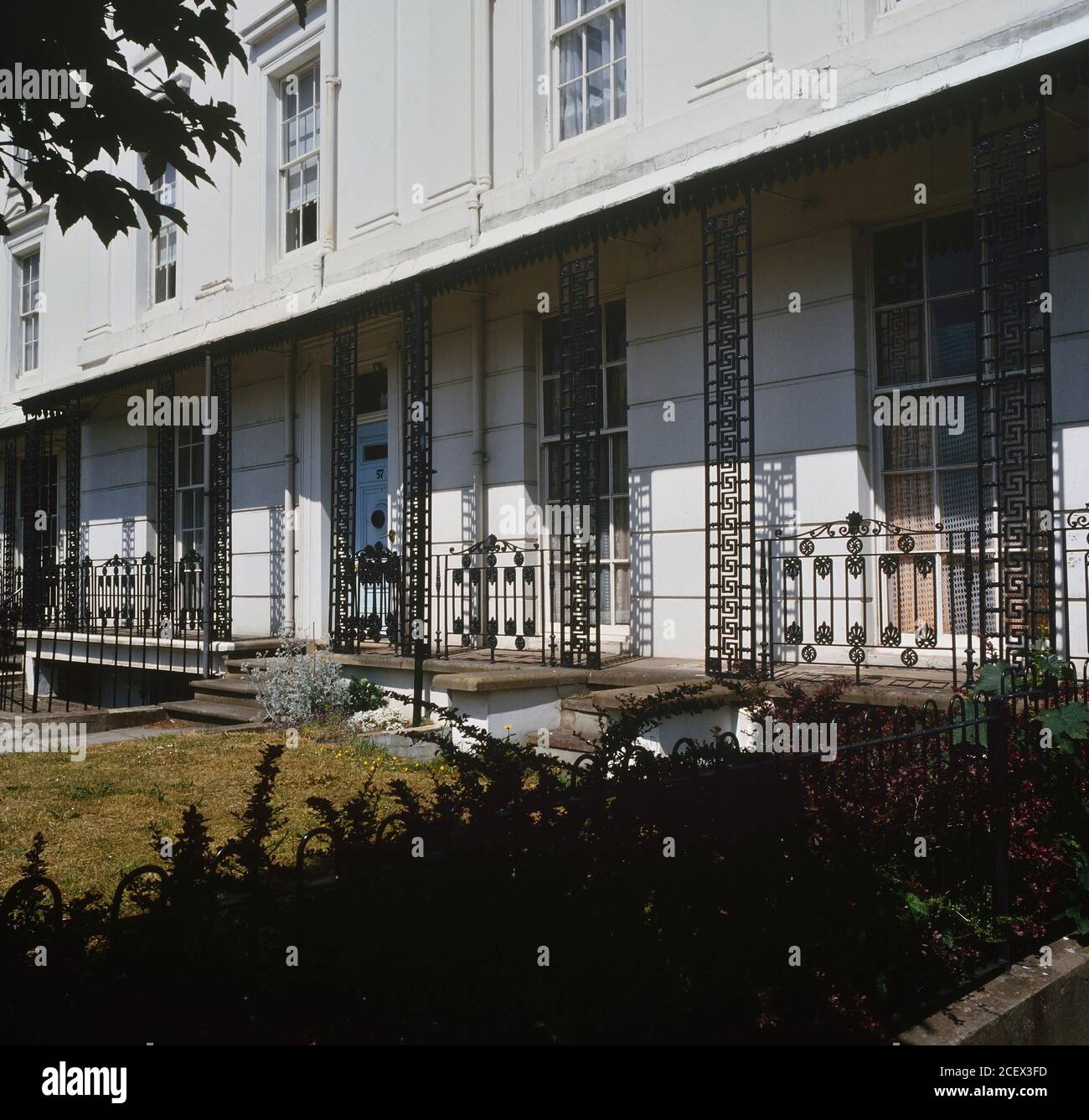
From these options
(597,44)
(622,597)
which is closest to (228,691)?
(622,597)

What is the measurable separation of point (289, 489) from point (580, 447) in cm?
547

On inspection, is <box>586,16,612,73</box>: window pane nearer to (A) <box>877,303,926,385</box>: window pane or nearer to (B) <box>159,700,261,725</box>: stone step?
(A) <box>877,303,926,385</box>: window pane

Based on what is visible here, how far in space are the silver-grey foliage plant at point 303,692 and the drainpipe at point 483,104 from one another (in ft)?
15.2

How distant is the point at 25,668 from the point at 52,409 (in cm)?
383

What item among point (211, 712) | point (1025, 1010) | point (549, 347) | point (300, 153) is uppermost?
point (300, 153)

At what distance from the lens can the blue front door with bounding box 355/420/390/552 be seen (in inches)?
483

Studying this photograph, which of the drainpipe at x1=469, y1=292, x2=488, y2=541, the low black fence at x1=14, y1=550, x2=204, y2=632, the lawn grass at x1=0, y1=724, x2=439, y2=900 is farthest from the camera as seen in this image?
the low black fence at x1=14, y1=550, x2=204, y2=632

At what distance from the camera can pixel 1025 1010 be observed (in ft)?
12.4

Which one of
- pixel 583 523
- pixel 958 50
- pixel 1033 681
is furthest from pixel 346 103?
pixel 1033 681

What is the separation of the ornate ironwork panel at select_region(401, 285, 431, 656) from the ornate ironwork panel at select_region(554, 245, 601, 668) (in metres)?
1.45

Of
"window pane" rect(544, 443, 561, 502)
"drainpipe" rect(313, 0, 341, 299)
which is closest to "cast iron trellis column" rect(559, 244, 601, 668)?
"window pane" rect(544, 443, 561, 502)

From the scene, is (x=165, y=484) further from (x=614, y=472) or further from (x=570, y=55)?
(x=570, y=55)

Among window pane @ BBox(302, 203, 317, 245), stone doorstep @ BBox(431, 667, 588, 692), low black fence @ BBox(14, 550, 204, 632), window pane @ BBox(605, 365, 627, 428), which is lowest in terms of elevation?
stone doorstep @ BBox(431, 667, 588, 692)

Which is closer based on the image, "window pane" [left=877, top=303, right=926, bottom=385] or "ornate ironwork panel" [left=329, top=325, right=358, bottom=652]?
"window pane" [left=877, top=303, right=926, bottom=385]
